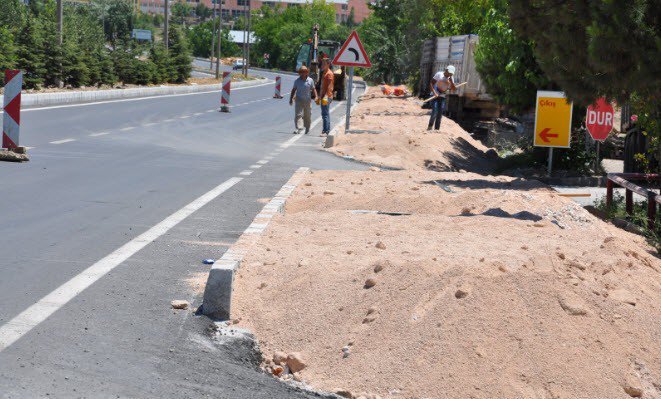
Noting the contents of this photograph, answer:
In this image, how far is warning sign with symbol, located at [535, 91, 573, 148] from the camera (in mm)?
18375

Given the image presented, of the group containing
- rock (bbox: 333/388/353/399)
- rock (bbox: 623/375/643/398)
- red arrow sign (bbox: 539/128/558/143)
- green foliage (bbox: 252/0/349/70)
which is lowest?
rock (bbox: 333/388/353/399)

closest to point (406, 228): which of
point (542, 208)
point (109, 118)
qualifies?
point (542, 208)

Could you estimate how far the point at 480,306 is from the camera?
5945 mm

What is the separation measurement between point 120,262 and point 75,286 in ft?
3.03

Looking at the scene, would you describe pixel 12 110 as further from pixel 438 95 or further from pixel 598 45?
pixel 438 95

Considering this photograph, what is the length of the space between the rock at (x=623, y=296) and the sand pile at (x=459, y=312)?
0.01m

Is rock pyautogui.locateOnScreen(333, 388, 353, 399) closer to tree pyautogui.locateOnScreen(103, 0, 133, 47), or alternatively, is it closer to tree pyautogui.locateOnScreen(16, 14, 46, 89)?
tree pyautogui.locateOnScreen(16, 14, 46, 89)

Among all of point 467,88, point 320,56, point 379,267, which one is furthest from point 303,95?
point 320,56

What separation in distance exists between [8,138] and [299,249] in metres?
8.60

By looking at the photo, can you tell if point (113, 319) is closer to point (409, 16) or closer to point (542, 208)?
point (542, 208)

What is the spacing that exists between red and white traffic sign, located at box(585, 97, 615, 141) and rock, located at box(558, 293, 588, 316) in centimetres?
1221

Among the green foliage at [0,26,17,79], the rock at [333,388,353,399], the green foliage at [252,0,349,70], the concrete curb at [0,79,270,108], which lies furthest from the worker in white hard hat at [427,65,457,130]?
the green foliage at [252,0,349,70]

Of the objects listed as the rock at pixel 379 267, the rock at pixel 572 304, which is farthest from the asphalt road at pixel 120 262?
the rock at pixel 572 304

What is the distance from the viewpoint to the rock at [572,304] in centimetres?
596
